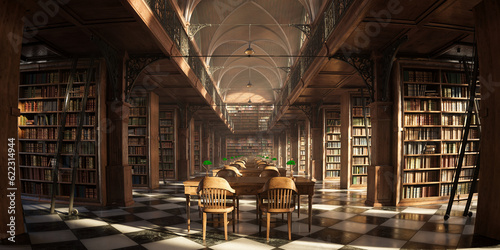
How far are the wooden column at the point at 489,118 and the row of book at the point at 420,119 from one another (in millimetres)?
2340

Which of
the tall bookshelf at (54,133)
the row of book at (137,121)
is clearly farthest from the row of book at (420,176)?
the row of book at (137,121)

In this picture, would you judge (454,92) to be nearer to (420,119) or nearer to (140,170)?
(420,119)

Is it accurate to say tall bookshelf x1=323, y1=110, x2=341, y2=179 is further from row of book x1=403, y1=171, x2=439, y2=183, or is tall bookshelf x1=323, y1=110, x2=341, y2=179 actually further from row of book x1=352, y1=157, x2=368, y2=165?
row of book x1=403, y1=171, x2=439, y2=183

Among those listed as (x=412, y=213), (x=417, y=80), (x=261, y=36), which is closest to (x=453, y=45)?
(x=417, y=80)

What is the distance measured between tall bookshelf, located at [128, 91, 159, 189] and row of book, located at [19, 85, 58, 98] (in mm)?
2688

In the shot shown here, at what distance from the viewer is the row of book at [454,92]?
6.30 metres

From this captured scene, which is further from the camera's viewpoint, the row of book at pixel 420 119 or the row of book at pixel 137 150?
the row of book at pixel 137 150

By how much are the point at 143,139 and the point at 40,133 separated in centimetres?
311

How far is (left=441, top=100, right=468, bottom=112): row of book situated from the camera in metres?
6.27

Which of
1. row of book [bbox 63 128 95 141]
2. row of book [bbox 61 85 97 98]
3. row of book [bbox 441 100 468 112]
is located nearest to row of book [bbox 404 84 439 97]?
row of book [bbox 441 100 468 112]

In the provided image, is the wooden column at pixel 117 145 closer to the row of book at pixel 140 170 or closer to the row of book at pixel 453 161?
the row of book at pixel 140 170

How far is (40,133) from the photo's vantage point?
6324mm

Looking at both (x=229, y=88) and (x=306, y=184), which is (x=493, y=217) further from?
(x=229, y=88)

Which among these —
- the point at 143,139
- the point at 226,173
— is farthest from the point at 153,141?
the point at 226,173
